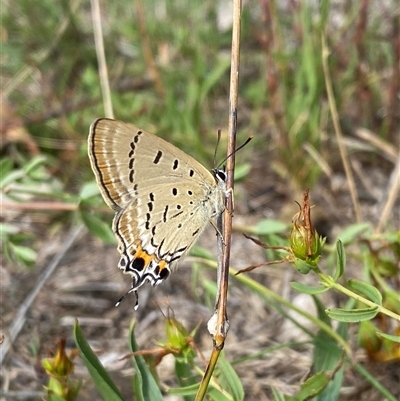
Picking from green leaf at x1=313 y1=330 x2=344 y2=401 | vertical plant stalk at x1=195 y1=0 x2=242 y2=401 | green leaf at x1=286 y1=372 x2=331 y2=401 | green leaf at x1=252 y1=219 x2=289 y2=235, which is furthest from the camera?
green leaf at x1=252 y1=219 x2=289 y2=235

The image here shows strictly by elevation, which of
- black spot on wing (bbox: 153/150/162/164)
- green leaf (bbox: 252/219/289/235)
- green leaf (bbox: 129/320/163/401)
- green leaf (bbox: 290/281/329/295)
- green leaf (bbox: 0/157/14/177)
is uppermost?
green leaf (bbox: 0/157/14/177)

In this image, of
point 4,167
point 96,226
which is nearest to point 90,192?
point 96,226

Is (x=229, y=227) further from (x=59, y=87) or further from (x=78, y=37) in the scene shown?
(x=78, y=37)

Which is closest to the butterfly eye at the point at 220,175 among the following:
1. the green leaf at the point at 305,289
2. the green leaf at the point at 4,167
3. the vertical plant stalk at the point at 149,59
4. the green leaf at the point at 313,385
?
the green leaf at the point at 305,289

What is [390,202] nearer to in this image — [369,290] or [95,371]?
[369,290]

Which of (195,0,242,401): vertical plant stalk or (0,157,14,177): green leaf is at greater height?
(0,157,14,177): green leaf

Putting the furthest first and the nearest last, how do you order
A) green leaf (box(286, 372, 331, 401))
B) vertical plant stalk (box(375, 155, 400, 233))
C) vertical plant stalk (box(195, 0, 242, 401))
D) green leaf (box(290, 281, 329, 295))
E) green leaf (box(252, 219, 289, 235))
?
vertical plant stalk (box(375, 155, 400, 233))
green leaf (box(252, 219, 289, 235))
green leaf (box(286, 372, 331, 401))
green leaf (box(290, 281, 329, 295))
vertical plant stalk (box(195, 0, 242, 401))

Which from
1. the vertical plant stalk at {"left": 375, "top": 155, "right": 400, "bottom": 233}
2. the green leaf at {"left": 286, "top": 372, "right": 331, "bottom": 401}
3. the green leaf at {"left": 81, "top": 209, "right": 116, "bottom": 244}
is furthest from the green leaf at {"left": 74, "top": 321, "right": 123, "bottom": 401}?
the vertical plant stalk at {"left": 375, "top": 155, "right": 400, "bottom": 233}

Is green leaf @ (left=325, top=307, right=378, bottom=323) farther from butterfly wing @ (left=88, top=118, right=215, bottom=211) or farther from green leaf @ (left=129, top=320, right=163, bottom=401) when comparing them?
butterfly wing @ (left=88, top=118, right=215, bottom=211)
